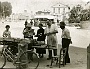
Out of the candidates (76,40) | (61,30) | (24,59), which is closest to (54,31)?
(61,30)

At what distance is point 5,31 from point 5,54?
1439mm

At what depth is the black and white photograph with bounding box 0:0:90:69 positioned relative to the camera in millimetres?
7406

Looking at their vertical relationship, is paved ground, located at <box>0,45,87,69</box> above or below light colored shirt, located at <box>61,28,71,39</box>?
below

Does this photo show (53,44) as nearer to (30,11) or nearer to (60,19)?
(60,19)

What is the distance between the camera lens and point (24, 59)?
6855 mm

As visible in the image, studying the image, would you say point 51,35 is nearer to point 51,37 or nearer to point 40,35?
point 51,37

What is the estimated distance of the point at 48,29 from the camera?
7.89m

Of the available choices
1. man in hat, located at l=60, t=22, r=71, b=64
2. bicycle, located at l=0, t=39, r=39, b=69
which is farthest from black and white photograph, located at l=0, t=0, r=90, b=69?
bicycle, located at l=0, t=39, r=39, b=69

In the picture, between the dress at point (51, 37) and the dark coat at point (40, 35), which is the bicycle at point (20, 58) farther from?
the dark coat at point (40, 35)

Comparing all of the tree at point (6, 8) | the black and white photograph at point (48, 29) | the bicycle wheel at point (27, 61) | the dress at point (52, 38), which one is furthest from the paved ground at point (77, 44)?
the tree at point (6, 8)

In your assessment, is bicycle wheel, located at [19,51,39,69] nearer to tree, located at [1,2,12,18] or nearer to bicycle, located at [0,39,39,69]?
bicycle, located at [0,39,39,69]

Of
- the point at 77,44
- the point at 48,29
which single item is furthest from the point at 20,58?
the point at 77,44

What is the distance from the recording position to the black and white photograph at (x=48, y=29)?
741 cm

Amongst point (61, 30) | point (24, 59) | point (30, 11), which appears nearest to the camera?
point (24, 59)
